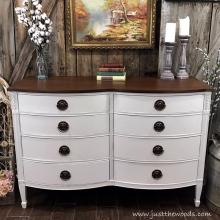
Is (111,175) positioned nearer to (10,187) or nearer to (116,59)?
(10,187)

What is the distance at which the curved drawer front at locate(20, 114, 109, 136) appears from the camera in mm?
2074

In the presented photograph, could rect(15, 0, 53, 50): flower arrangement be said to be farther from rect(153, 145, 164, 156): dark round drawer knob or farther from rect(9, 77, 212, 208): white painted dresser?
rect(153, 145, 164, 156): dark round drawer knob

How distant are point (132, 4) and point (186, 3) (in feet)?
1.31

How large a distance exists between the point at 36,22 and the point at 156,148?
1246 millimetres

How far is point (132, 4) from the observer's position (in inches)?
94.9

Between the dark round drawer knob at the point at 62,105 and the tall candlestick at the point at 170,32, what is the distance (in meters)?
0.88

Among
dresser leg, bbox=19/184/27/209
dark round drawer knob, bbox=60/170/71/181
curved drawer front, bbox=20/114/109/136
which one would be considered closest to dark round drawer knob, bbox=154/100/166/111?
curved drawer front, bbox=20/114/109/136

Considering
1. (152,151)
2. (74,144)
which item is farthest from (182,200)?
(74,144)

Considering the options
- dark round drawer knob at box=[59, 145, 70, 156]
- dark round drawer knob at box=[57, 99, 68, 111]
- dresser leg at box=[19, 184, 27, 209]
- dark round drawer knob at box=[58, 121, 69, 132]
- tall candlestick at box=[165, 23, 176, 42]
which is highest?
tall candlestick at box=[165, 23, 176, 42]

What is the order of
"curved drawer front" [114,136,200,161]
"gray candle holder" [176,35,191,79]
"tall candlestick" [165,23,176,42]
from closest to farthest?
"curved drawer front" [114,136,200,161], "tall candlestick" [165,23,176,42], "gray candle holder" [176,35,191,79]

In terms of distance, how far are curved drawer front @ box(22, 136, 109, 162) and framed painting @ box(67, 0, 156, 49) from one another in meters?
0.79

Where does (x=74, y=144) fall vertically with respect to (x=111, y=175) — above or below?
above

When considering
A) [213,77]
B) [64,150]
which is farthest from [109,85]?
[213,77]

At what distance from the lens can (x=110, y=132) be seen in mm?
2141
